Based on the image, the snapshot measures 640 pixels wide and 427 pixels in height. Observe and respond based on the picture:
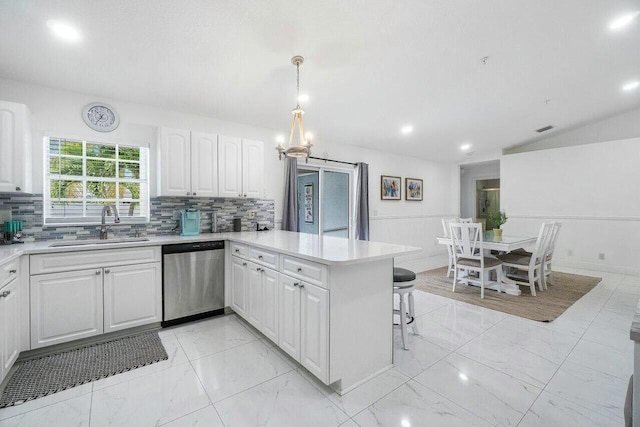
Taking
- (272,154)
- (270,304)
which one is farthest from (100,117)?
(270,304)

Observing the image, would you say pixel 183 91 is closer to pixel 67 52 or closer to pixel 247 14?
pixel 67 52

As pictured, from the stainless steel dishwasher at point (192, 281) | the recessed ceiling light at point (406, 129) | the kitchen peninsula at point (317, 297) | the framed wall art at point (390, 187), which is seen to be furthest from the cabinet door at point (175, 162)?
the framed wall art at point (390, 187)

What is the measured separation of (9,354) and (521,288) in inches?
223

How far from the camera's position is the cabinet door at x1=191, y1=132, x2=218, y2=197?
11.1ft

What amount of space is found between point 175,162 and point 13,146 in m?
1.26

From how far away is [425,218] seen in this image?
708cm

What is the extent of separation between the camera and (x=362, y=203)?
17.9 ft

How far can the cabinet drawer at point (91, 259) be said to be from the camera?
2.35m

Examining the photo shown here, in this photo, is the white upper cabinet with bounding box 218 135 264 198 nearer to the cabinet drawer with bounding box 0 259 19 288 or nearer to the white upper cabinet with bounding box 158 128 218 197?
the white upper cabinet with bounding box 158 128 218 197

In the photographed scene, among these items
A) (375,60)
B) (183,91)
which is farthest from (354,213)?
(183,91)

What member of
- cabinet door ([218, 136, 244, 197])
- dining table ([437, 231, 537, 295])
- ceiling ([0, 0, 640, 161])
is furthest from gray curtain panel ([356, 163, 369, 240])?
cabinet door ([218, 136, 244, 197])

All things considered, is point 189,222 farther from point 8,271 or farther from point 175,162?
point 8,271

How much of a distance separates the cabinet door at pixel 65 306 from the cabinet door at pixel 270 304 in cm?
145

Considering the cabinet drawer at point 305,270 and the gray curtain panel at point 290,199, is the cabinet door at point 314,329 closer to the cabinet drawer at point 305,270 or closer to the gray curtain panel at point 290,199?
the cabinet drawer at point 305,270
